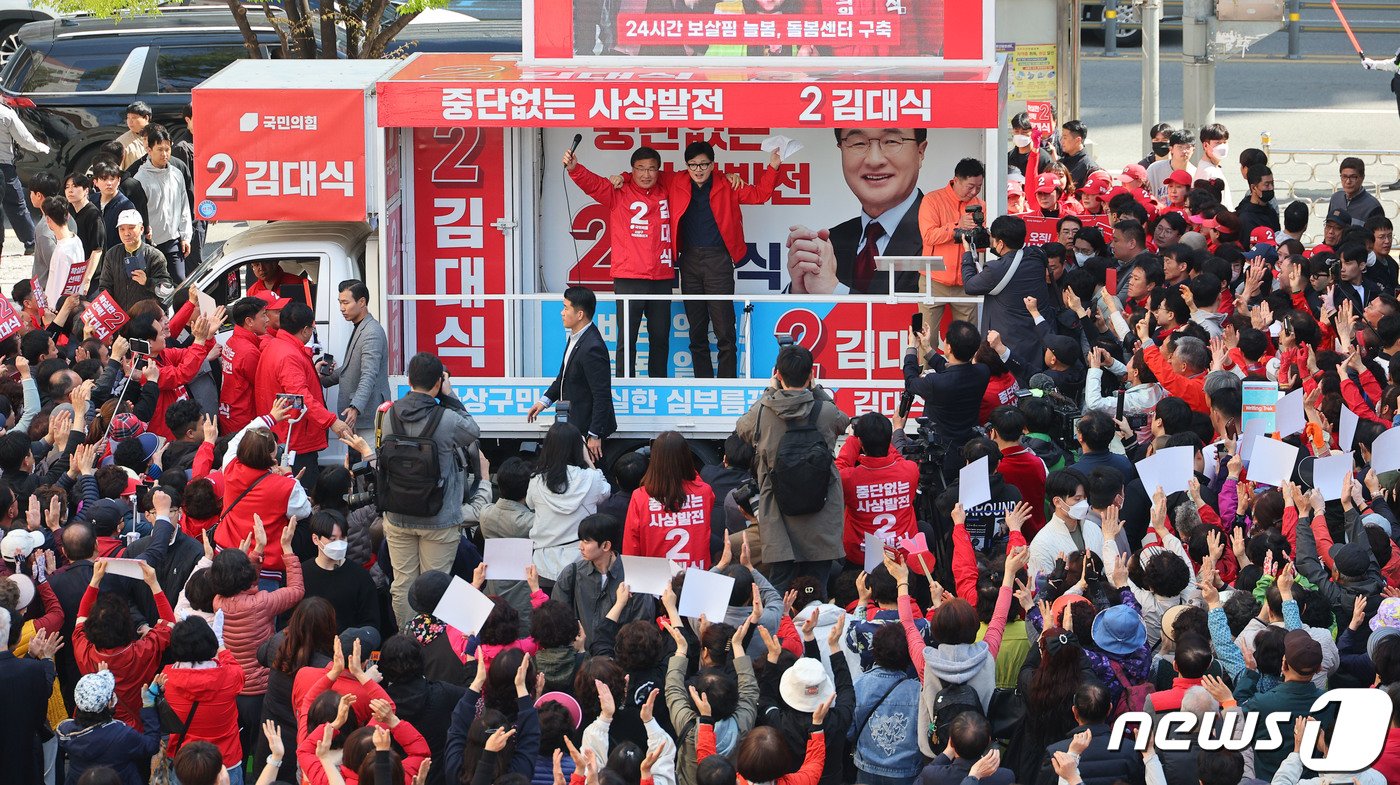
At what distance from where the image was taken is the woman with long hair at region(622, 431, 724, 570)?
866 cm

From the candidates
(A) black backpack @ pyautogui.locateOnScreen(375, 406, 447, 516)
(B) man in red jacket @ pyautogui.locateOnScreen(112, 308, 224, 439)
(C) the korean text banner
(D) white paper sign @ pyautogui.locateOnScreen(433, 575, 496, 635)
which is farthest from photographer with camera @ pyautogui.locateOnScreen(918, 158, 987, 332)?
(D) white paper sign @ pyautogui.locateOnScreen(433, 575, 496, 635)

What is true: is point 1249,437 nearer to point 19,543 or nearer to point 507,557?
point 507,557

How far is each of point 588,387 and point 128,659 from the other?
12.4 ft

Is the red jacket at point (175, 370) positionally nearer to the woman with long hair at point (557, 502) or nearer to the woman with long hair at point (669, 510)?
the woman with long hair at point (557, 502)

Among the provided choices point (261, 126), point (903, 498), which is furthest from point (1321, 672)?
point (261, 126)

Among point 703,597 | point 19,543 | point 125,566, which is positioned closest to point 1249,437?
point 703,597

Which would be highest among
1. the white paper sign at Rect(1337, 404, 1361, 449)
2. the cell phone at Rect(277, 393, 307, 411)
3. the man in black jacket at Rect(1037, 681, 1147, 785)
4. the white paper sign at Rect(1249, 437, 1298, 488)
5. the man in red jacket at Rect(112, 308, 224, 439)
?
the man in red jacket at Rect(112, 308, 224, 439)

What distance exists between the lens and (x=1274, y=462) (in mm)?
8422

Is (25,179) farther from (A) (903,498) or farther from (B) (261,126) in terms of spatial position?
(A) (903,498)

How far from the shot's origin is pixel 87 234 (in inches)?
573

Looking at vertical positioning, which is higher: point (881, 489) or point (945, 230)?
point (945, 230)

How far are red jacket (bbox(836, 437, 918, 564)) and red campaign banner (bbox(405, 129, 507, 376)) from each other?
4.06 m

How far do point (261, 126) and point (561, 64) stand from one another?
201 cm

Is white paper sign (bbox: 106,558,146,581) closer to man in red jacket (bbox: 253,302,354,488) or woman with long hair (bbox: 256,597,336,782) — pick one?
woman with long hair (bbox: 256,597,336,782)
